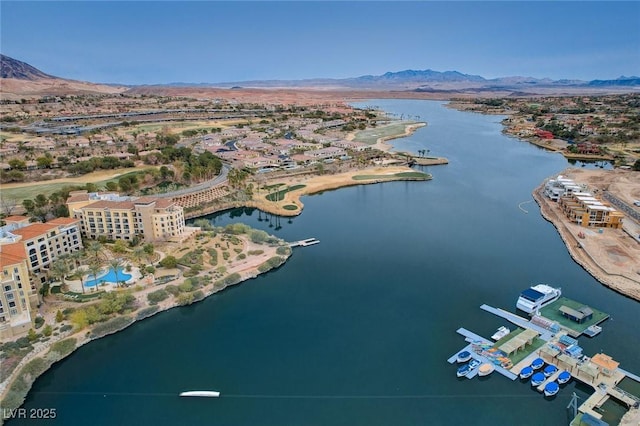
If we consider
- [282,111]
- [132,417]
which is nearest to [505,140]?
[282,111]

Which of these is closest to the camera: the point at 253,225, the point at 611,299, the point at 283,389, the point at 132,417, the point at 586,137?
the point at 132,417

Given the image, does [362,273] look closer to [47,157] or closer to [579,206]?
[579,206]

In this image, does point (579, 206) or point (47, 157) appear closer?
point (579, 206)

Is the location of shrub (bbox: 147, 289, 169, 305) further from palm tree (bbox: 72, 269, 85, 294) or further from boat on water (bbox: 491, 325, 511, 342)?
boat on water (bbox: 491, 325, 511, 342)

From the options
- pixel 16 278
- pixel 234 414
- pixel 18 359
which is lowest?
pixel 234 414

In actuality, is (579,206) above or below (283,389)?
above

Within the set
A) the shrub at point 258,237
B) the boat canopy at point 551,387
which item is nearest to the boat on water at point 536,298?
the boat canopy at point 551,387
